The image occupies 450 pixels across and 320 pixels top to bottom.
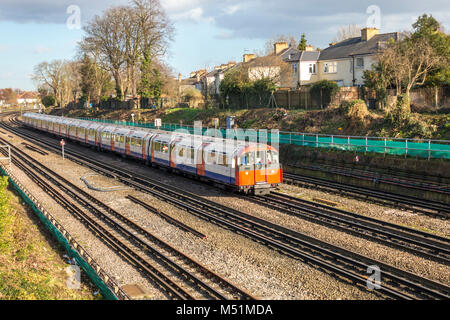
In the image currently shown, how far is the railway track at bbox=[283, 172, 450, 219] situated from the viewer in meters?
18.3

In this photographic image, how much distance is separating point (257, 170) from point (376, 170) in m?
8.10

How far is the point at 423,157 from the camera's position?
22734 millimetres

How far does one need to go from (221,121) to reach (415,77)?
20.3 metres

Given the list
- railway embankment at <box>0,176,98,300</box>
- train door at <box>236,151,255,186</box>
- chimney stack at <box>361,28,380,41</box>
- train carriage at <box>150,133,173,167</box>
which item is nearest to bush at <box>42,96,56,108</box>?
chimney stack at <box>361,28,380,41</box>

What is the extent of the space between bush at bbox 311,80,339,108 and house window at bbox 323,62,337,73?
8434 millimetres

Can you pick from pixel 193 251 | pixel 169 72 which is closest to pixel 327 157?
pixel 193 251

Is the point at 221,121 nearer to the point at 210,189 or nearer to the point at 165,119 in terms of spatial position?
the point at 165,119

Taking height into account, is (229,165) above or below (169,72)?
below

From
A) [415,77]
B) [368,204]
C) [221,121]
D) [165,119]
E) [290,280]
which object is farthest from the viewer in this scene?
[165,119]

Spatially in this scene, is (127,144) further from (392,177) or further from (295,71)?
(295,71)

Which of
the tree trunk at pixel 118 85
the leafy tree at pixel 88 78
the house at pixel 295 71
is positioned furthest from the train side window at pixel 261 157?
the leafy tree at pixel 88 78

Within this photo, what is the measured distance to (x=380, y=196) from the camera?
67.8 ft

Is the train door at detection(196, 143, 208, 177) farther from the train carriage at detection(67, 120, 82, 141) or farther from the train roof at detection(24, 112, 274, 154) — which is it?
the train carriage at detection(67, 120, 82, 141)

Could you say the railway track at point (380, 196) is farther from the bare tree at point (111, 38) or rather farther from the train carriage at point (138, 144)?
the bare tree at point (111, 38)
